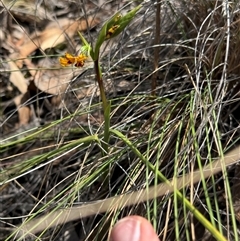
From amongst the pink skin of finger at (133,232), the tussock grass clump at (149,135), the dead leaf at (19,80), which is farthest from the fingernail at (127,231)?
the dead leaf at (19,80)

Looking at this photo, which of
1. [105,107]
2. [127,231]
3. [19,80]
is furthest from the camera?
[19,80]

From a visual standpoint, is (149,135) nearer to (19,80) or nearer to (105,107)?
(105,107)

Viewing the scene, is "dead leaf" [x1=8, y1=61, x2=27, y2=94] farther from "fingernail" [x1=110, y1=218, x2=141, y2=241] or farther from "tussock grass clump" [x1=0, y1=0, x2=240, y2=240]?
"fingernail" [x1=110, y1=218, x2=141, y2=241]

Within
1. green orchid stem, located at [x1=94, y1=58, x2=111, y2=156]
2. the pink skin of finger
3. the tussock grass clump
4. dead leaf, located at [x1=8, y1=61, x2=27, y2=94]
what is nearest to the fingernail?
the pink skin of finger

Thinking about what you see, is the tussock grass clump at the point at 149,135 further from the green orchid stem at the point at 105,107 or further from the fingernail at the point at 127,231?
the fingernail at the point at 127,231

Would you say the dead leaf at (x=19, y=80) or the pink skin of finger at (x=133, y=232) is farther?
the dead leaf at (x=19, y=80)

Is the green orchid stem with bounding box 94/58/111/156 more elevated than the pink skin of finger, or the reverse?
the green orchid stem with bounding box 94/58/111/156

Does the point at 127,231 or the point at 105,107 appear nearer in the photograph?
the point at 127,231

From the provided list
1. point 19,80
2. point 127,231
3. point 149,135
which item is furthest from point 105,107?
point 19,80
